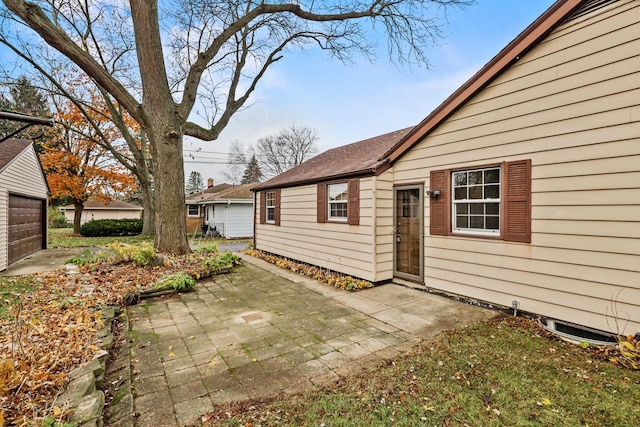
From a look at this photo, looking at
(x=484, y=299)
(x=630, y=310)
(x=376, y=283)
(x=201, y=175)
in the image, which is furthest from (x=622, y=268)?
(x=201, y=175)

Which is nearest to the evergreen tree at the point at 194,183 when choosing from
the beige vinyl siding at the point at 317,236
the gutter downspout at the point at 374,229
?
the beige vinyl siding at the point at 317,236

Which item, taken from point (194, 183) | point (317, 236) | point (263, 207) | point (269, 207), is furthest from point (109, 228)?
point (194, 183)

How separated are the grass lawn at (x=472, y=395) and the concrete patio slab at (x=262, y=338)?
0.85ft

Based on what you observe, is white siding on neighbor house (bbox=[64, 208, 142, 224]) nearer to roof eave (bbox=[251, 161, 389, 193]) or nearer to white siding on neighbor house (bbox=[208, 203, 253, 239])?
white siding on neighbor house (bbox=[208, 203, 253, 239])

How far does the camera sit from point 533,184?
4.11m

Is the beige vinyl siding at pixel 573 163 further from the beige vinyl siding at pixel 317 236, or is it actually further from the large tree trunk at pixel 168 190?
the large tree trunk at pixel 168 190

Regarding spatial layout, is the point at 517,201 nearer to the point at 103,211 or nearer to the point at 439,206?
the point at 439,206

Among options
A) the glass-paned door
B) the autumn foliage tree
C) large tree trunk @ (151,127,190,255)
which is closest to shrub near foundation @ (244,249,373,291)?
the glass-paned door

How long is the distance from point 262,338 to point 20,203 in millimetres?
10257

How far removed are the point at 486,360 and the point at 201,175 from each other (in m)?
56.0

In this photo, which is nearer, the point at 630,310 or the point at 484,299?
the point at 630,310

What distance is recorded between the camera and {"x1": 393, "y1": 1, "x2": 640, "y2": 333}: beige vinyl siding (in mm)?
3354

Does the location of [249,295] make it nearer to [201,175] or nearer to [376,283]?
[376,283]

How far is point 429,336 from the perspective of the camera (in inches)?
144
